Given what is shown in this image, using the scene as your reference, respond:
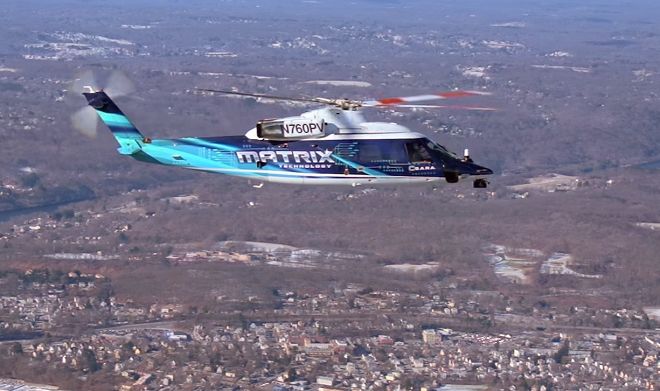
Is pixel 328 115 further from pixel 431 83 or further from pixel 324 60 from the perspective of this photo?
pixel 324 60

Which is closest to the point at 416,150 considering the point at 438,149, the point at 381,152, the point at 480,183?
the point at 438,149

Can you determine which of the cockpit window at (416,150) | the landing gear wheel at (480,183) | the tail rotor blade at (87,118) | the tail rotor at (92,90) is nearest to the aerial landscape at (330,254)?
the tail rotor at (92,90)

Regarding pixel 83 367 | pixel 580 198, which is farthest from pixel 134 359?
pixel 580 198

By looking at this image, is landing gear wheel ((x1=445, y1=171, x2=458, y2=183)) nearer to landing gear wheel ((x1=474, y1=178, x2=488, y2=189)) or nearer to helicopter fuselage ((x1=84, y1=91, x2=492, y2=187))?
helicopter fuselage ((x1=84, y1=91, x2=492, y2=187))

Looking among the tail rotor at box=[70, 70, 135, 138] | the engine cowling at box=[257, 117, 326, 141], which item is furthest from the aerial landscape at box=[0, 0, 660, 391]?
the engine cowling at box=[257, 117, 326, 141]

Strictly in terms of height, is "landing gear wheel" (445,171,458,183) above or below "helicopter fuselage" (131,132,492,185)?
below

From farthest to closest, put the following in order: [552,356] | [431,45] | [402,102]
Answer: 1. [431,45]
2. [552,356]
3. [402,102]
